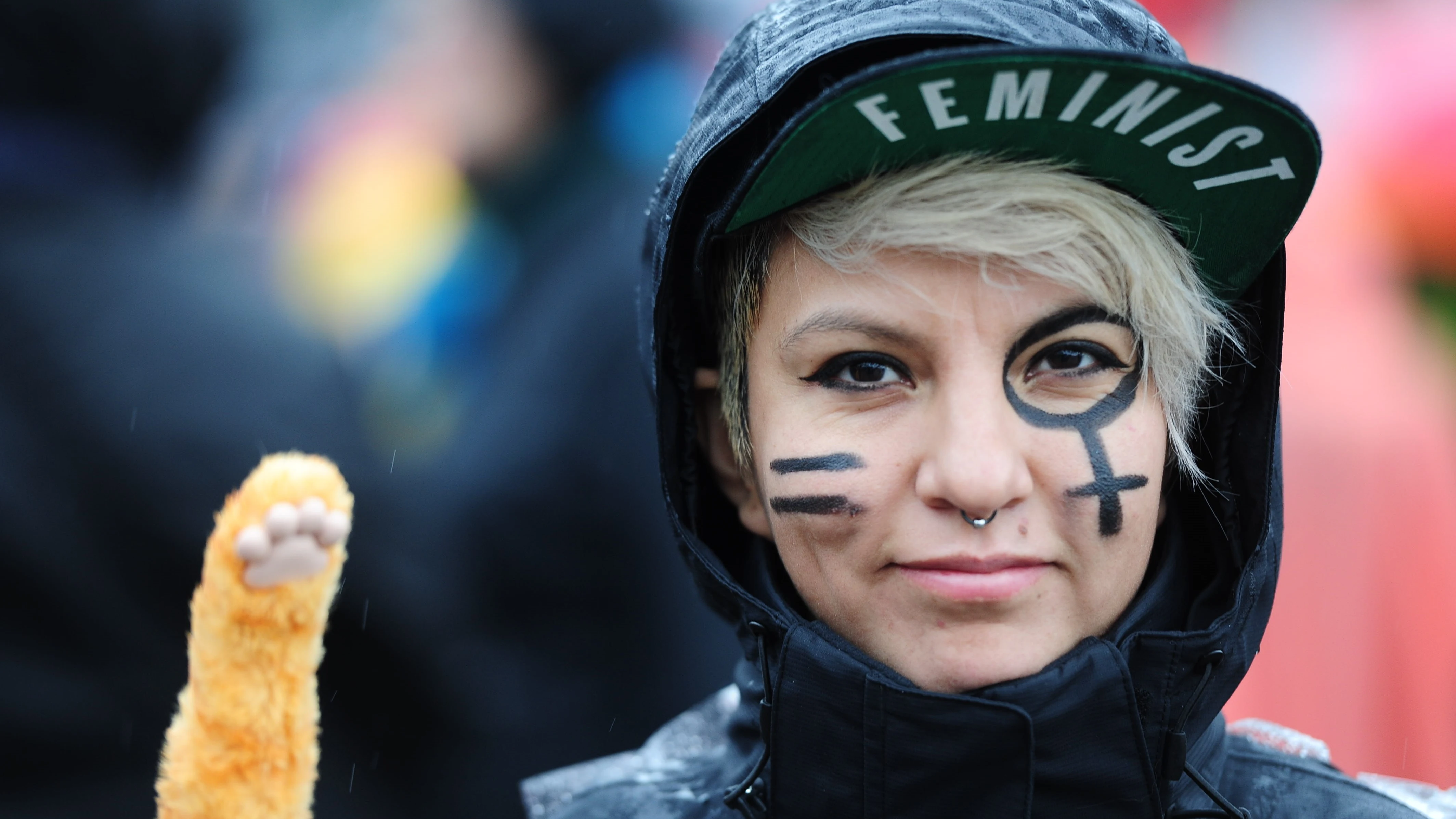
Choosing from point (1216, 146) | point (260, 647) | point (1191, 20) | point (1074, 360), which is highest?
point (1191, 20)

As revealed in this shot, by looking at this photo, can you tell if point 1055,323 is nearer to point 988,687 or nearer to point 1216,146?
point 1216,146

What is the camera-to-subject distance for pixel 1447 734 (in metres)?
2.57

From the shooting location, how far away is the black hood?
4.80 feet

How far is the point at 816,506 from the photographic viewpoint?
1540 millimetres

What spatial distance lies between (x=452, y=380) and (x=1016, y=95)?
233 cm

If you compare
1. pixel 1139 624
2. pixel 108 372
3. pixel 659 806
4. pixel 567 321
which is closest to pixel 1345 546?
pixel 1139 624

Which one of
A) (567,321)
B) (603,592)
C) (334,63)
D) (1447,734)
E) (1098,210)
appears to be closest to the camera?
(1098,210)

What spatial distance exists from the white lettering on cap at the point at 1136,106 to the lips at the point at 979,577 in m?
0.57

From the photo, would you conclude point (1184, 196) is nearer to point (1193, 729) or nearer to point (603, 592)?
point (1193, 729)

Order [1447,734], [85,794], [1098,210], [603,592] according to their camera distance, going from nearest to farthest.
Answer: [1098,210] → [85,794] → [1447,734] → [603,592]

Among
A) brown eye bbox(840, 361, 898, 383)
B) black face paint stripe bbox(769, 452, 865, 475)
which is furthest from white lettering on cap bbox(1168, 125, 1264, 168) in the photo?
black face paint stripe bbox(769, 452, 865, 475)

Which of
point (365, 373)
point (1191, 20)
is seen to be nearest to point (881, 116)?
point (365, 373)

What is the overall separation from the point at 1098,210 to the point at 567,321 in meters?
1.75

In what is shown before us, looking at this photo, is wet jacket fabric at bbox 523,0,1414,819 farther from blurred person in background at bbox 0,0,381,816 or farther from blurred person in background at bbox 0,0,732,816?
blurred person in background at bbox 0,0,381,816
